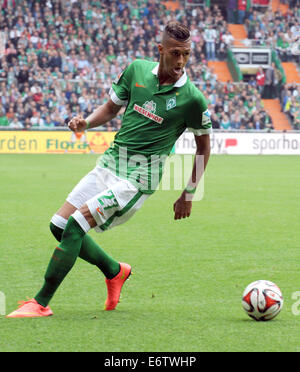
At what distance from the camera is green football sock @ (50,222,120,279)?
18.4ft

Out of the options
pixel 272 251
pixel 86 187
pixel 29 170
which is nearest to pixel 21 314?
pixel 86 187

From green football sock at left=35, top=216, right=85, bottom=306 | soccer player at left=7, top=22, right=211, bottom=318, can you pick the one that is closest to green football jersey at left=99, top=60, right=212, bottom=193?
soccer player at left=7, top=22, right=211, bottom=318

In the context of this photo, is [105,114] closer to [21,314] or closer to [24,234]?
[21,314]

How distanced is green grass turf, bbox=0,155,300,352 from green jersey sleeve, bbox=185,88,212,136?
4.67 feet

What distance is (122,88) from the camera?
5730 mm

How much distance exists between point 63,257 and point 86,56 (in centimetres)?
2752

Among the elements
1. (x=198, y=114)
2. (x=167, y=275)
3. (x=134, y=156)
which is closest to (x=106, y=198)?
(x=134, y=156)

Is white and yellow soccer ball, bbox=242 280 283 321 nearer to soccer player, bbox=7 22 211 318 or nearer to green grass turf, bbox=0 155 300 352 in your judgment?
green grass turf, bbox=0 155 300 352

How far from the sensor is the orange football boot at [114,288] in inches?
223

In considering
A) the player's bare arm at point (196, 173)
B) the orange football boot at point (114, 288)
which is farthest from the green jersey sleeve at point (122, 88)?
the orange football boot at point (114, 288)

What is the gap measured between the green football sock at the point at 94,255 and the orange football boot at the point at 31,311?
1.87ft

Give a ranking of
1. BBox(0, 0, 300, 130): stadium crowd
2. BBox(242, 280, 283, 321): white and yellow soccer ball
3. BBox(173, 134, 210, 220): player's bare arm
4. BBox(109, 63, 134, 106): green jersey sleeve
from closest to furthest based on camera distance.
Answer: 1. BBox(242, 280, 283, 321): white and yellow soccer ball
2. BBox(173, 134, 210, 220): player's bare arm
3. BBox(109, 63, 134, 106): green jersey sleeve
4. BBox(0, 0, 300, 130): stadium crowd

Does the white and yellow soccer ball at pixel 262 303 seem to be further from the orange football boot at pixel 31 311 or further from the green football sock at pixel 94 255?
the orange football boot at pixel 31 311

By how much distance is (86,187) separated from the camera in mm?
5508
